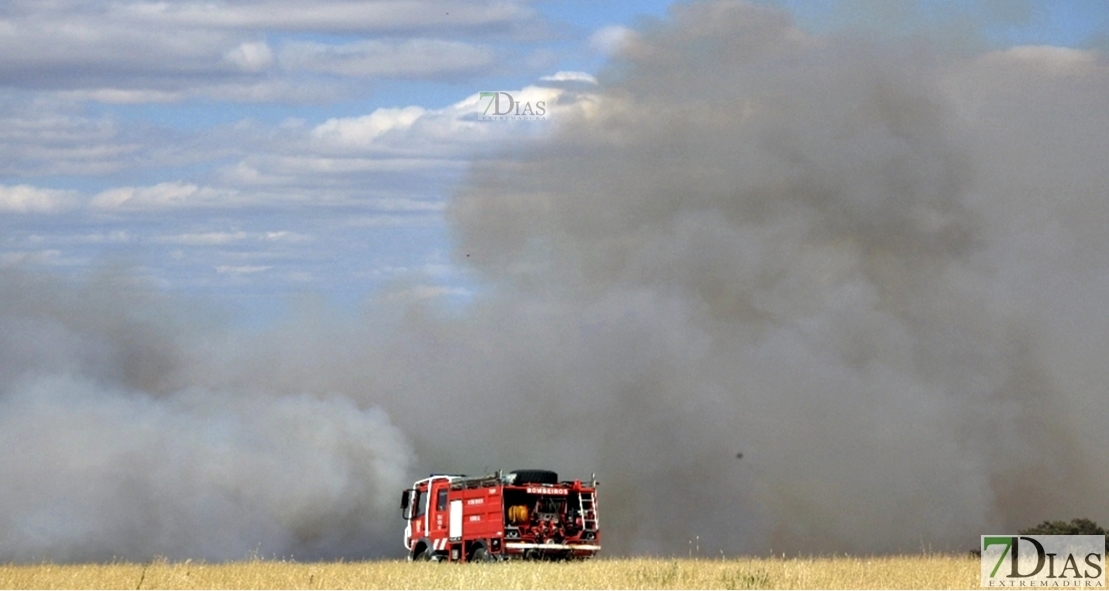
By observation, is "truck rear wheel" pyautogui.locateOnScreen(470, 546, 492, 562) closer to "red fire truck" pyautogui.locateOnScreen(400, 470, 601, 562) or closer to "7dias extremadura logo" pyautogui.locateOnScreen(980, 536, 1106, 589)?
"red fire truck" pyautogui.locateOnScreen(400, 470, 601, 562)

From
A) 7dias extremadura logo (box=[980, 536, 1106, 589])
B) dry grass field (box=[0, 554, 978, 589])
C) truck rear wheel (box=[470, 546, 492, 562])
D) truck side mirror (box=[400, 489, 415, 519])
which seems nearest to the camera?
7dias extremadura logo (box=[980, 536, 1106, 589])

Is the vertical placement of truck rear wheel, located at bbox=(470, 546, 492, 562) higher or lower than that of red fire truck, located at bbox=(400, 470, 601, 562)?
lower

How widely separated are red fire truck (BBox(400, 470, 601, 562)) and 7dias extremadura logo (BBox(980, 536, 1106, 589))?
1319 centimetres

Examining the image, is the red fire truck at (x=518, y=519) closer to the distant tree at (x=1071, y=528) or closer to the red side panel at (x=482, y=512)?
the red side panel at (x=482, y=512)

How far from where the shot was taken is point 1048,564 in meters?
40.8

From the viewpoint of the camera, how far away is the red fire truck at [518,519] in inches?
1999

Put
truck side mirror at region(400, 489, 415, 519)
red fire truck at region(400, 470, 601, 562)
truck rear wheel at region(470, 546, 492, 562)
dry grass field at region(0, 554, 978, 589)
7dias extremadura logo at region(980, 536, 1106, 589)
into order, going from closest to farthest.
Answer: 1. 7dias extremadura logo at region(980, 536, 1106, 589)
2. dry grass field at region(0, 554, 978, 589)
3. red fire truck at region(400, 470, 601, 562)
4. truck rear wheel at region(470, 546, 492, 562)
5. truck side mirror at region(400, 489, 415, 519)

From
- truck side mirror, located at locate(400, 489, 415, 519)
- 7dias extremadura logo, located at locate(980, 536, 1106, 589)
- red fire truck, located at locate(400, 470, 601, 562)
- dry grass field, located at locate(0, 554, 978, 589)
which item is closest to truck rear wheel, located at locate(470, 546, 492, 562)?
red fire truck, located at locate(400, 470, 601, 562)

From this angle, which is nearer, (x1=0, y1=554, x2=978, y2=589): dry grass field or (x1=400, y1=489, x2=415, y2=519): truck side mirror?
(x1=0, y1=554, x2=978, y2=589): dry grass field

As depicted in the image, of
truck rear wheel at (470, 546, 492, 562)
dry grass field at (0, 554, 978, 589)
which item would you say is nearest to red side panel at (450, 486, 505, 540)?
truck rear wheel at (470, 546, 492, 562)

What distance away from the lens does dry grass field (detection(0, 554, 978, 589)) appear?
36.8m

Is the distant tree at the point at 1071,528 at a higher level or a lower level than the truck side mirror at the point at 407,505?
lower

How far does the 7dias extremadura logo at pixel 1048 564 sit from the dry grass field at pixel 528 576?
770 mm

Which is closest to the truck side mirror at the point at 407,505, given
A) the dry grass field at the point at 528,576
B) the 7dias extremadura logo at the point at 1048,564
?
the dry grass field at the point at 528,576
